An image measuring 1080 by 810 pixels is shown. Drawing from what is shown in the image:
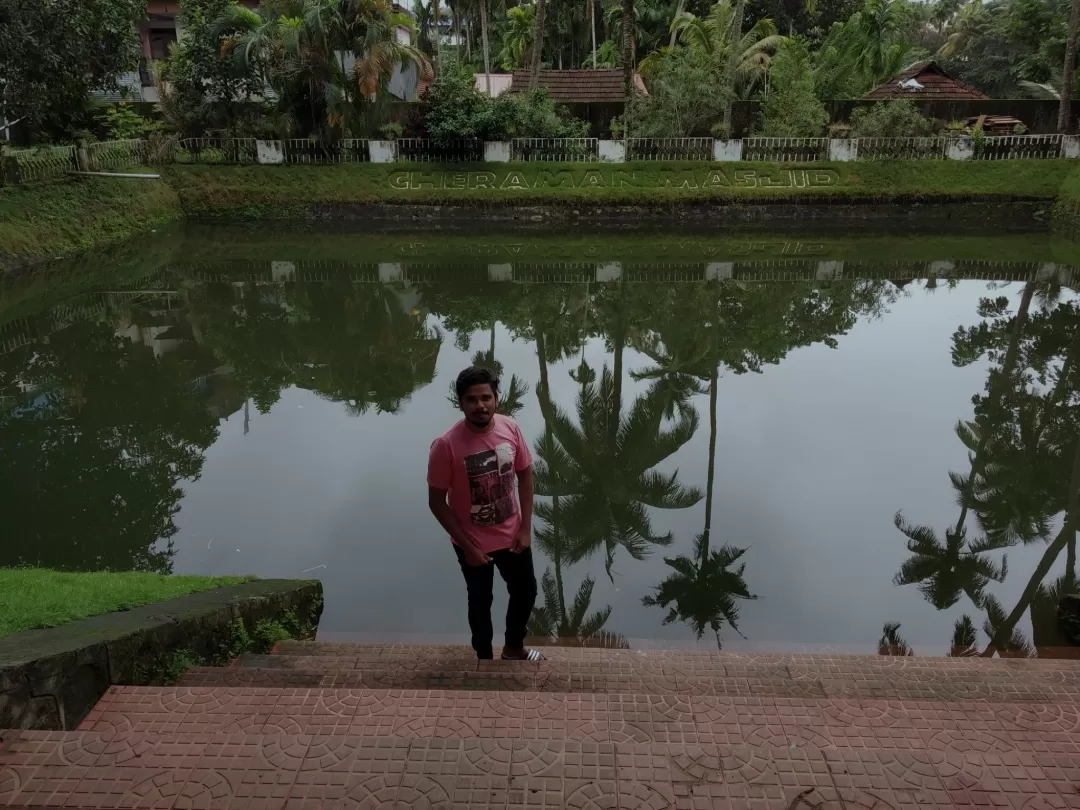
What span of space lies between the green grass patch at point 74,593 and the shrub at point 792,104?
67.4 feet

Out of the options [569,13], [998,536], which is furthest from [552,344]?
[569,13]

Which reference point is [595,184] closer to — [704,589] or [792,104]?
[792,104]

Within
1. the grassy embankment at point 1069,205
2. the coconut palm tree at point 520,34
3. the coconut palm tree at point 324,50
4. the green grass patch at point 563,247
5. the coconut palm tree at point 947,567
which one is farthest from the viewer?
the coconut palm tree at point 520,34

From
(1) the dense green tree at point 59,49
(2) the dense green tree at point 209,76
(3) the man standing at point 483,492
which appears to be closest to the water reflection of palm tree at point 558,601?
(3) the man standing at point 483,492

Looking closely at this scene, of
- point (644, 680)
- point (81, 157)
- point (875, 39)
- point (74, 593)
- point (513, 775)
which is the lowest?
point (644, 680)

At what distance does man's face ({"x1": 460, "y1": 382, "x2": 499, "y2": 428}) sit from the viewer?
2.91m

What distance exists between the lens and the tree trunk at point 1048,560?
4707mm

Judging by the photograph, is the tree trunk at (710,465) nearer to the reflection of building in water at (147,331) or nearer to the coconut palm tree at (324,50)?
the reflection of building in water at (147,331)

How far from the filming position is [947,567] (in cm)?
532

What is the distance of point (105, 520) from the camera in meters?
5.74

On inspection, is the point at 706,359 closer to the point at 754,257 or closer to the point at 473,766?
the point at 754,257

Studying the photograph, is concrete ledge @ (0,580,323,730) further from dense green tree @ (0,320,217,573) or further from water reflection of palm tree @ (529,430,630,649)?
dense green tree @ (0,320,217,573)

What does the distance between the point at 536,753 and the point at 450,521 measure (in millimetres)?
1209

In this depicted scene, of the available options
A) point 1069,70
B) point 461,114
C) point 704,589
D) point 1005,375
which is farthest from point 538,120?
point 704,589
